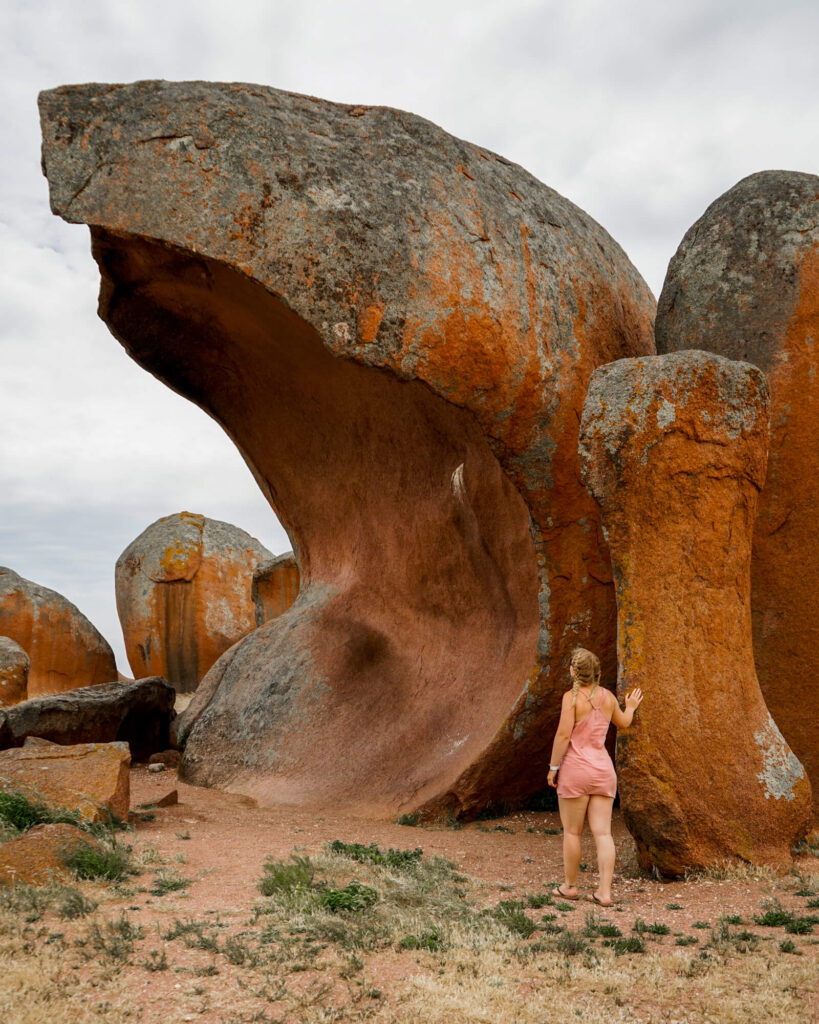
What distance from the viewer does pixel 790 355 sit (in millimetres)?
6168

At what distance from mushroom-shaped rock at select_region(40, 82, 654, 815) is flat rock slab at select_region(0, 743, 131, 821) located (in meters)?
1.77

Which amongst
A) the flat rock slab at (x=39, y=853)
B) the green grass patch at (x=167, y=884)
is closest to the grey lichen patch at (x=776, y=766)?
the green grass patch at (x=167, y=884)

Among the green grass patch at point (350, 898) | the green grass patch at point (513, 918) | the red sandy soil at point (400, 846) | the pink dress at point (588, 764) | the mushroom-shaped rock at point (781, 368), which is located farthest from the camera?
the mushroom-shaped rock at point (781, 368)

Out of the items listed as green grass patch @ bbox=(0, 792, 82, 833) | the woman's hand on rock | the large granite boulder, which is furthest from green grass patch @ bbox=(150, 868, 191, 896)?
the large granite boulder

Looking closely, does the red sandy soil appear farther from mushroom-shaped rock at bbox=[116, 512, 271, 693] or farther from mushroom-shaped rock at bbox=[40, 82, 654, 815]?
mushroom-shaped rock at bbox=[116, 512, 271, 693]

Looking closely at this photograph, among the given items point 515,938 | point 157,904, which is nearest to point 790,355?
point 515,938

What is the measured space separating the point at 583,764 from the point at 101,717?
5.73 m

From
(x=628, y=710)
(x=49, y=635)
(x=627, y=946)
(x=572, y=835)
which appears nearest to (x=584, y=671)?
(x=628, y=710)

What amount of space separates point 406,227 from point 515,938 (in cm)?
405

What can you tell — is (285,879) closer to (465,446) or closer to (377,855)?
(377,855)

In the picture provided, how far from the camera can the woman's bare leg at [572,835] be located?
14.9ft

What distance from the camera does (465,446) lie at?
25.5ft

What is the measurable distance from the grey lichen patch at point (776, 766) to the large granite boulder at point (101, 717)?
548 centimetres

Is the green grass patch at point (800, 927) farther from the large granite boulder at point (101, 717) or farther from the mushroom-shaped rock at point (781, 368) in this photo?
the large granite boulder at point (101, 717)
